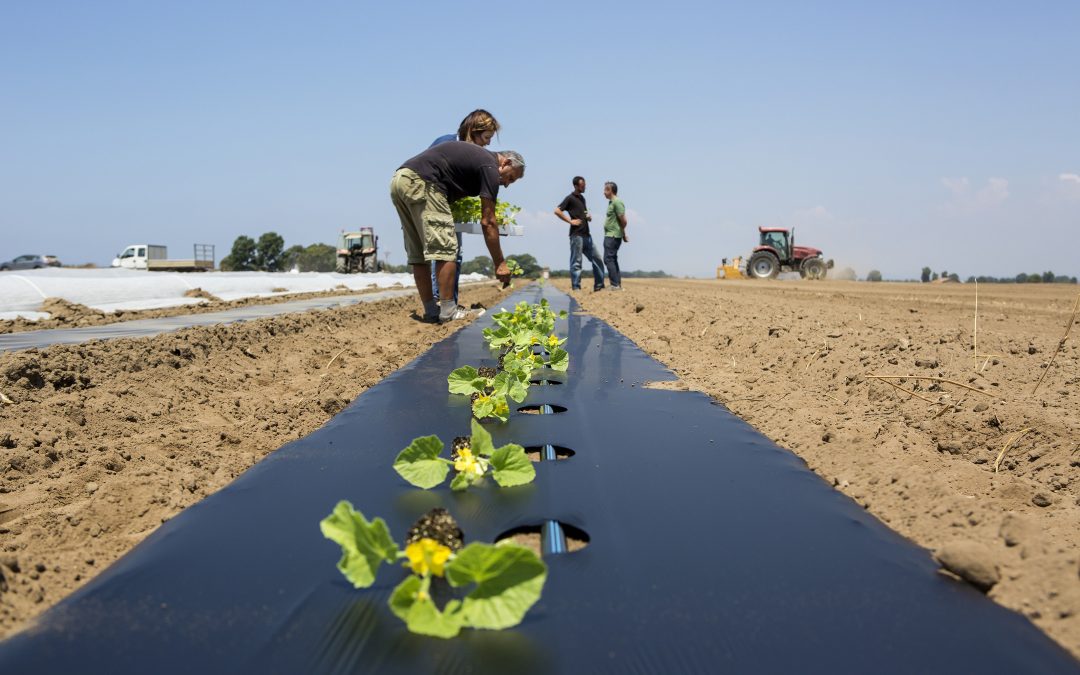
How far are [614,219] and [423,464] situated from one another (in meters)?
8.89

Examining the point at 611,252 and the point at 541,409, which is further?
the point at 611,252

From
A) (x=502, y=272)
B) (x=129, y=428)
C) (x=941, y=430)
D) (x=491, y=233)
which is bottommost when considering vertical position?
(x=129, y=428)

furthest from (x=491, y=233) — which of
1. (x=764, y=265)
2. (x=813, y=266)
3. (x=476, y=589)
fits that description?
(x=813, y=266)

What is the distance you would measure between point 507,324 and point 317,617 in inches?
115

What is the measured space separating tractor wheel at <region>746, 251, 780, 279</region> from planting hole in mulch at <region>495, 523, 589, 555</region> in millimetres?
21853

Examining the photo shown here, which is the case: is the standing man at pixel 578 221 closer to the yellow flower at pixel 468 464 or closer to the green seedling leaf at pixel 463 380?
the green seedling leaf at pixel 463 380

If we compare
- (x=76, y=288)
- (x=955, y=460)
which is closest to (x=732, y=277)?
(x=76, y=288)

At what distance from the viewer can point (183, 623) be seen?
3.43 feet

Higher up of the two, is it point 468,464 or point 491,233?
point 491,233

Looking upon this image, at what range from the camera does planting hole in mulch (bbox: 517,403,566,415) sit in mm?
2479

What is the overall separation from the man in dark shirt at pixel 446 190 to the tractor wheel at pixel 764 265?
18.2m

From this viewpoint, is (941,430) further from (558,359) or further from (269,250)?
(269,250)

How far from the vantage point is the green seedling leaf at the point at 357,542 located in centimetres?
104

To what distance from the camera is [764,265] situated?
2219 cm
